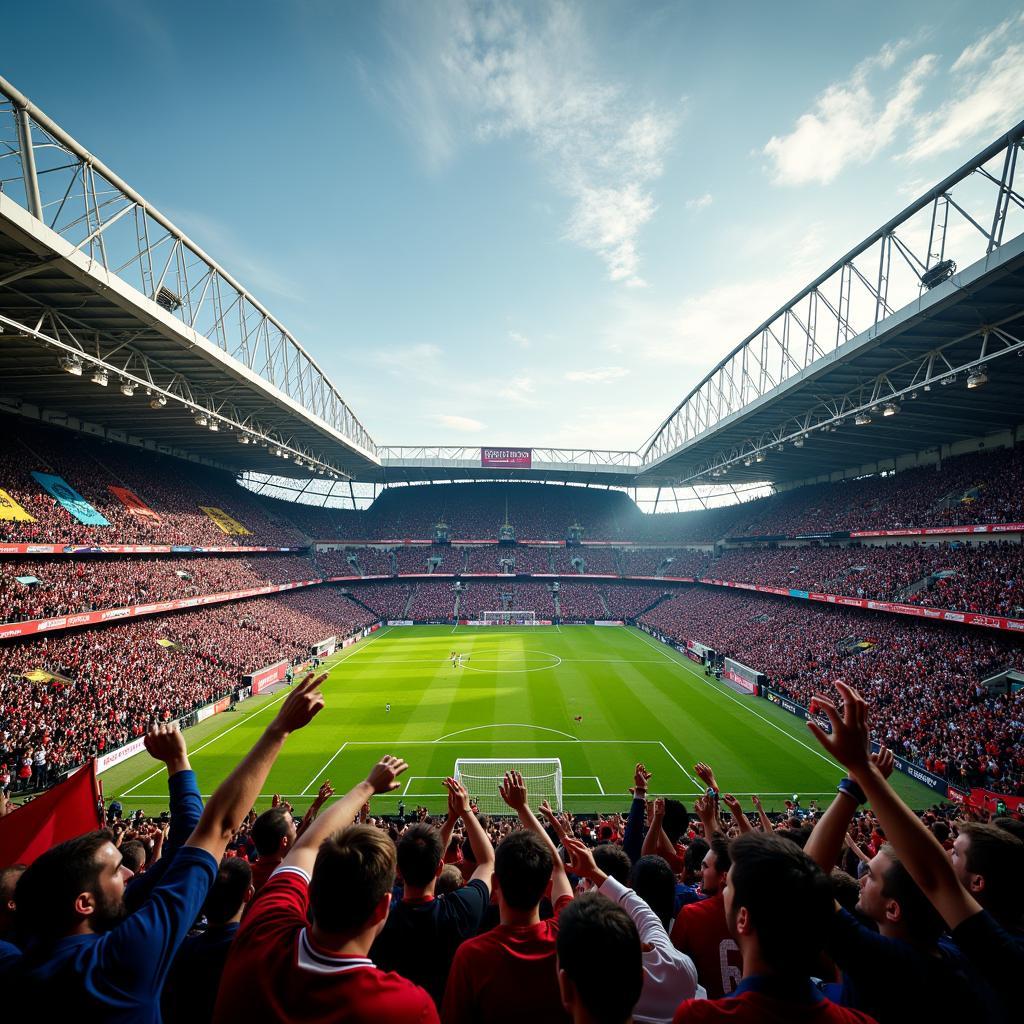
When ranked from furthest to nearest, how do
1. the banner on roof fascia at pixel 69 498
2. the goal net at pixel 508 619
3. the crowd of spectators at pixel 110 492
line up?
the goal net at pixel 508 619 → the banner on roof fascia at pixel 69 498 → the crowd of spectators at pixel 110 492

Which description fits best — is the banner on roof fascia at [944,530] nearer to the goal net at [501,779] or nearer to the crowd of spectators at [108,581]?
the goal net at [501,779]

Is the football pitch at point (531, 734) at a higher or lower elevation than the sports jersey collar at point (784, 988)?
lower

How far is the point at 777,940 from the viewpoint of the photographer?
204 cm

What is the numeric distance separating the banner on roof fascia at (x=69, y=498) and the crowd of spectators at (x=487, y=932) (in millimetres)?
34681

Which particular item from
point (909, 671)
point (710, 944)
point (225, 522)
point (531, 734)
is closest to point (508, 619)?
point (225, 522)

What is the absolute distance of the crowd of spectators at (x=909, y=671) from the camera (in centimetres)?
1886

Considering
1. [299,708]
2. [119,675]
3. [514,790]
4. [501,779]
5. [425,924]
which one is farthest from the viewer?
[119,675]

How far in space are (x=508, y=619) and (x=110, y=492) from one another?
124 ft

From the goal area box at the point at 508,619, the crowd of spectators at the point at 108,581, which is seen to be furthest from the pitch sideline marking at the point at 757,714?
the crowd of spectators at the point at 108,581

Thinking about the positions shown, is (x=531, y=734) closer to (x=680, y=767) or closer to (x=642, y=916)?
(x=680, y=767)

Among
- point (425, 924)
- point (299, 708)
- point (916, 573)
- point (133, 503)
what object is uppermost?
point (133, 503)

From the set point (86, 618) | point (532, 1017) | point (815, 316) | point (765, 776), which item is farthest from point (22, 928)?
point (815, 316)

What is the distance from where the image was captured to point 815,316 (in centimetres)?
2927

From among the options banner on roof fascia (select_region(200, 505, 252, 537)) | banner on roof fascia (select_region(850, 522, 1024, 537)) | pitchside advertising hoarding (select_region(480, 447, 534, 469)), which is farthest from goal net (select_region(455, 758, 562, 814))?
pitchside advertising hoarding (select_region(480, 447, 534, 469))
